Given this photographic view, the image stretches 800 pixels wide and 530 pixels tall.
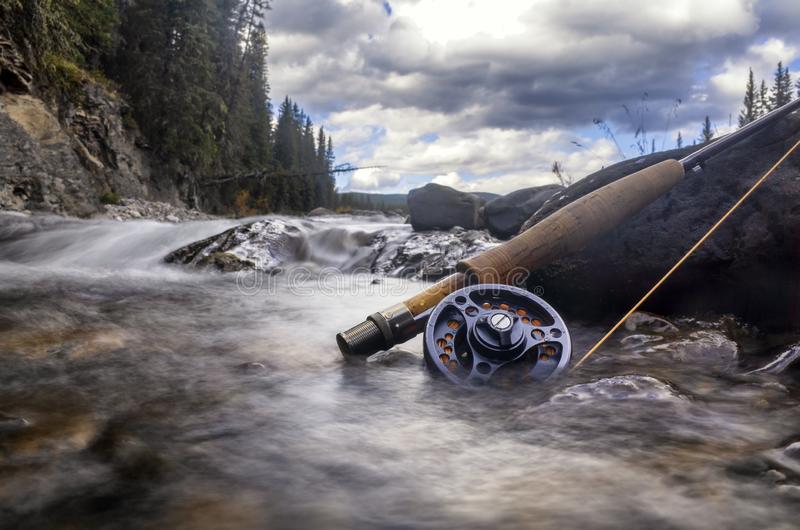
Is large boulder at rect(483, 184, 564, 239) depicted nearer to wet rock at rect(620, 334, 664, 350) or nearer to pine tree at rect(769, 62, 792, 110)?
wet rock at rect(620, 334, 664, 350)

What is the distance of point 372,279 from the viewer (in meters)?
8.34

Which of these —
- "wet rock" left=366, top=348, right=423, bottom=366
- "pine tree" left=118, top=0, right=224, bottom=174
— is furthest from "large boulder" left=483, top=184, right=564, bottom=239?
"pine tree" left=118, top=0, right=224, bottom=174

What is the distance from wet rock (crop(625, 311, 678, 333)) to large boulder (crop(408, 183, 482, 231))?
8.26 m

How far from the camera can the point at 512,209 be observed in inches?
485

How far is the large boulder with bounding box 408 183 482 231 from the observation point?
1221 cm

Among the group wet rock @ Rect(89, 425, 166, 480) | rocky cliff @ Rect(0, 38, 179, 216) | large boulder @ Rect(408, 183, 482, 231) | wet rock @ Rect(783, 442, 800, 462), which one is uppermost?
rocky cliff @ Rect(0, 38, 179, 216)

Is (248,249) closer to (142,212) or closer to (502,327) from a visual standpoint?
(502,327)

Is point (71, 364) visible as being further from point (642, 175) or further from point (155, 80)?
point (155, 80)

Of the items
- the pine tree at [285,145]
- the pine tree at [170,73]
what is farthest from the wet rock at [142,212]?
the pine tree at [285,145]

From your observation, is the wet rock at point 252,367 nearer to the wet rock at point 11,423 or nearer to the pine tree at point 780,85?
the wet rock at point 11,423

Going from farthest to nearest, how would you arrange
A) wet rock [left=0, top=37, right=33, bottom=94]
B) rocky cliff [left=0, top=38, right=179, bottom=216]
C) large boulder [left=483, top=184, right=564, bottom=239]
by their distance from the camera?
large boulder [left=483, top=184, right=564, bottom=239] → wet rock [left=0, top=37, right=33, bottom=94] → rocky cliff [left=0, top=38, right=179, bottom=216]

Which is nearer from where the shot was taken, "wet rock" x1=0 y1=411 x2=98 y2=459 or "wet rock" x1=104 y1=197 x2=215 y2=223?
"wet rock" x1=0 y1=411 x2=98 y2=459

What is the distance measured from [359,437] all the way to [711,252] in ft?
9.65

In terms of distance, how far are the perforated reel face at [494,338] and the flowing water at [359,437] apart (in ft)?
0.36
